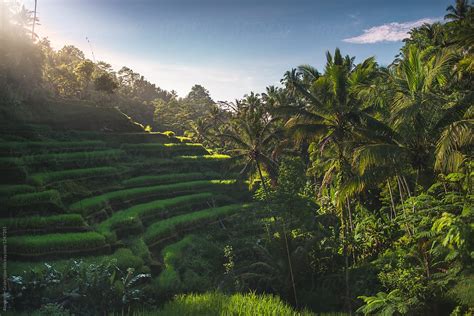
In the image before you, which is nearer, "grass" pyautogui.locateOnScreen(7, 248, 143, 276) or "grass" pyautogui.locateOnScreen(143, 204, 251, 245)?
"grass" pyautogui.locateOnScreen(7, 248, 143, 276)

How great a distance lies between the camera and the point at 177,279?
1700 cm

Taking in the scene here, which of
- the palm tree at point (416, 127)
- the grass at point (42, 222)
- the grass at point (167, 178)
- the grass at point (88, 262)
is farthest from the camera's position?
the grass at point (167, 178)

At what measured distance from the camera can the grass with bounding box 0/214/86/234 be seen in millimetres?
16328

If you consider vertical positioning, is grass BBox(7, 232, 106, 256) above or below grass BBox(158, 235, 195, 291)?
above

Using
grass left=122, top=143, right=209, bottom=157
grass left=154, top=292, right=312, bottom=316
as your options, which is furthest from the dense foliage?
grass left=122, top=143, right=209, bottom=157

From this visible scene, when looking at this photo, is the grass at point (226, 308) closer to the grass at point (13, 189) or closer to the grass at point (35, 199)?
the grass at point (35, 199)

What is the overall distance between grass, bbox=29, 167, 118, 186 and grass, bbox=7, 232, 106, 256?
4.58 meters

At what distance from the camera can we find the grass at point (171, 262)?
1552 cm

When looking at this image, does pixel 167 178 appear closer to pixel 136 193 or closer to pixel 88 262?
pixel 136 193

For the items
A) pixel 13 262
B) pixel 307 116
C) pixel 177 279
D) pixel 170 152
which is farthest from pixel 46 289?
pixel 170 152

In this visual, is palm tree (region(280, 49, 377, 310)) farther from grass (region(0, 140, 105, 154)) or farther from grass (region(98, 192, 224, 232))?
grass (region(0, 140, 105, 154))

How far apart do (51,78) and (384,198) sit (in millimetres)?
36409

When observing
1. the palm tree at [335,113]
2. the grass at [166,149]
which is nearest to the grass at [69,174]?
the grass at [166,149]

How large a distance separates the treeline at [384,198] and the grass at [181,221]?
15.9 ft
